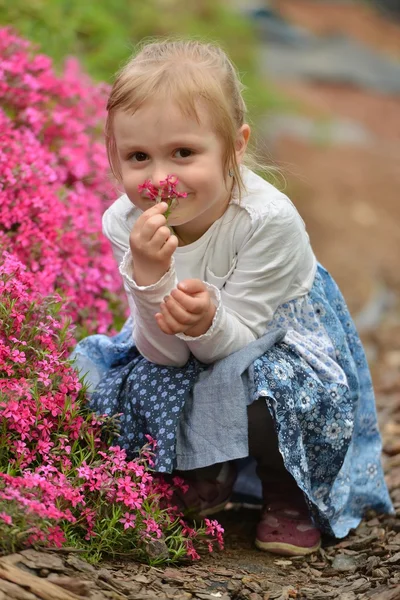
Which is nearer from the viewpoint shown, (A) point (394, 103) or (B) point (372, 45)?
(A) point (394, 103)

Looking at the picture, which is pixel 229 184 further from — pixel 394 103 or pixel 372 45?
pixel 372 45

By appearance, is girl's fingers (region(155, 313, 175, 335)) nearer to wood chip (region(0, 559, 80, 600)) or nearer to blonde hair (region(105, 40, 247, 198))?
blonde hair (region(105, 40, 247, 198))

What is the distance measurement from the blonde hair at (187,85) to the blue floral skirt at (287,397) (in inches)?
18.9

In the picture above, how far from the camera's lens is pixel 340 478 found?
3029 mm

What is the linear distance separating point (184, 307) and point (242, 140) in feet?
1.86

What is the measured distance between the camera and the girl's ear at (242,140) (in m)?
2.75

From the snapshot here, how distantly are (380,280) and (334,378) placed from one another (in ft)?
14.8

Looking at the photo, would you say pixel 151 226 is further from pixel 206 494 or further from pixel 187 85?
pixel 206 494

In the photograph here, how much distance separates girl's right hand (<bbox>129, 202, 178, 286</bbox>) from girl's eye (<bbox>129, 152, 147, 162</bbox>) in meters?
0.18

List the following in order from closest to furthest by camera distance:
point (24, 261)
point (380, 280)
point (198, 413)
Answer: point (198, 413), point (24, 261), point (380, 280)

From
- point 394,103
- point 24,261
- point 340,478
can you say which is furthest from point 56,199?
point 394,103

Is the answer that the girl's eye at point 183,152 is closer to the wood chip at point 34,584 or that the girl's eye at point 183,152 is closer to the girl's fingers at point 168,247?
the girl's fingers at point 168,247

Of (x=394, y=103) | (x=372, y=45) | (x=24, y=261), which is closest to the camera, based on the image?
(x=24, y=261)

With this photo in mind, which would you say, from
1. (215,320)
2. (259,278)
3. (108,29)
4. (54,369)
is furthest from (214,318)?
(108,29)
